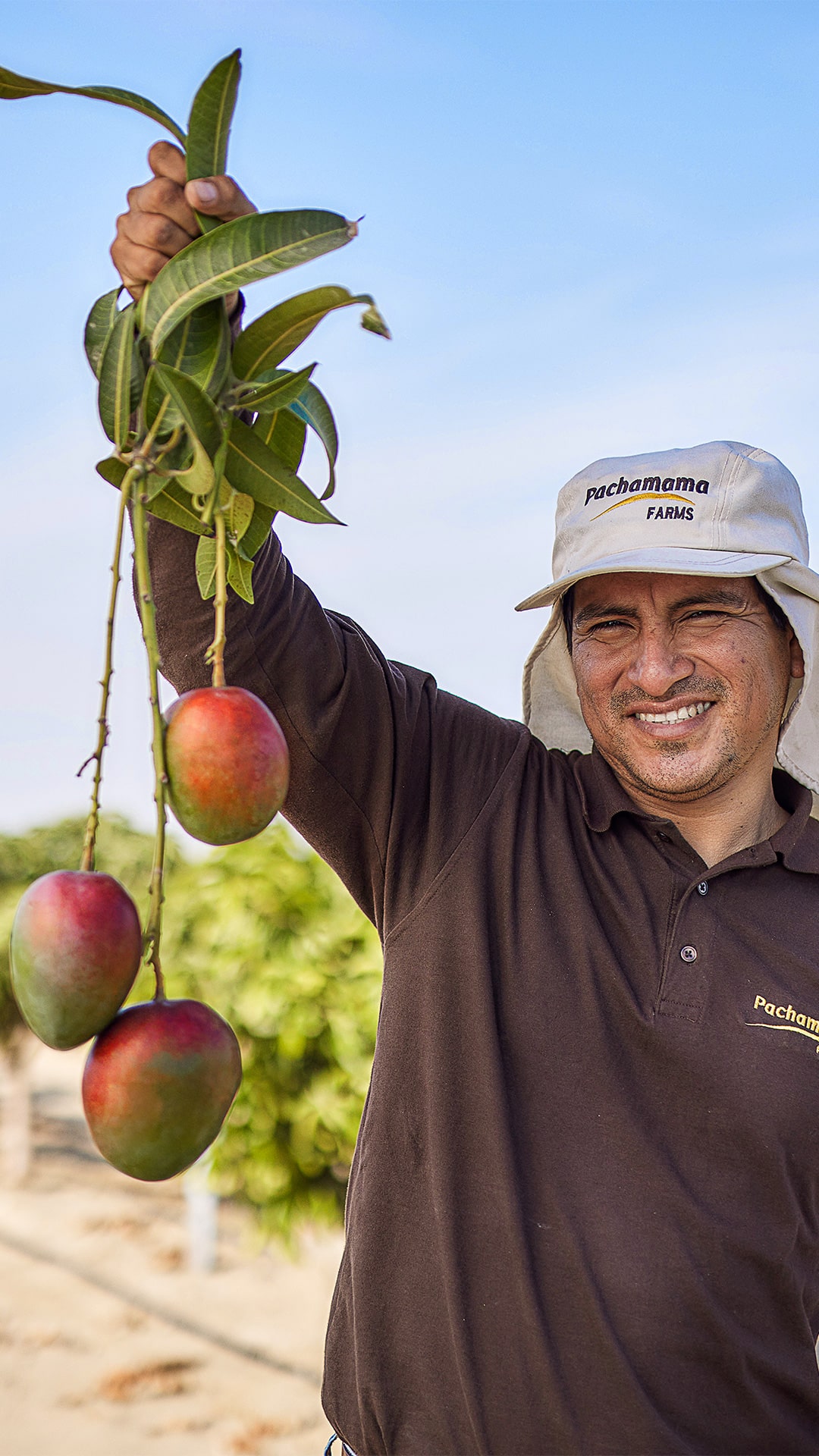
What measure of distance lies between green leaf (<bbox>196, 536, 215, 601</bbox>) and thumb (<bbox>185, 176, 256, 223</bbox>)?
11.8 inches

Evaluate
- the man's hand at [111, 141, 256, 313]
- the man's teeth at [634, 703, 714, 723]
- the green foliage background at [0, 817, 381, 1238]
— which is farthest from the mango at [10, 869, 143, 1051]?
the green foliage background at [0, 817, 381, 1238]

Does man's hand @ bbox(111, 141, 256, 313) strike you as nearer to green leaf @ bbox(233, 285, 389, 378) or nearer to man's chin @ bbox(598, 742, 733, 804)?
green leaf @ bbox(233, 285, 389, 378)

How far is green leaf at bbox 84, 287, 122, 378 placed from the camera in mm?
1148

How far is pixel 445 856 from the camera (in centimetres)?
199

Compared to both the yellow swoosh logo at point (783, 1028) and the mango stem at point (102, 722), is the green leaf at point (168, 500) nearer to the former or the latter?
the mango stem at point (102, 722)

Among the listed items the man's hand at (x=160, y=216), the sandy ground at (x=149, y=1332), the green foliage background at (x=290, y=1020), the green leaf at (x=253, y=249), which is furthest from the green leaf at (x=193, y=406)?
the sandy ground at (x=149, y=1332)

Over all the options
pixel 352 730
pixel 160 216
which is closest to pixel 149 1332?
pixel 352 730

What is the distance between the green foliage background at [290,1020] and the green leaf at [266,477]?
3474mm

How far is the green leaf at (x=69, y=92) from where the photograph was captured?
107 cm

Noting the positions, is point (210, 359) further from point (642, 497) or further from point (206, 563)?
point (642, 497)

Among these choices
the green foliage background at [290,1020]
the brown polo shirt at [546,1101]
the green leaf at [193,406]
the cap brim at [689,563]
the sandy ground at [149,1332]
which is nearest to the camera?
the green leaf at [193,406]

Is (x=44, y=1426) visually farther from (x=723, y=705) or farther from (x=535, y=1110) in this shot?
(x=723, y=705)

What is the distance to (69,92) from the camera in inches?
42.3

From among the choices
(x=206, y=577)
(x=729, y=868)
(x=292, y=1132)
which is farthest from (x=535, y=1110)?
(x=292, y=1132)
